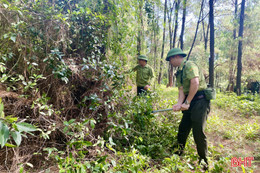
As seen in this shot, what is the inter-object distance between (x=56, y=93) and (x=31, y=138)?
78 cm

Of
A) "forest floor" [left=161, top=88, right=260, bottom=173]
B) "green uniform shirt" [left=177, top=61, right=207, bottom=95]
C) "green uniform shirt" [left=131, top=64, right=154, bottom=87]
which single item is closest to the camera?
"green uniform shirt" [left=177, top=61, right=207, bottom=95]

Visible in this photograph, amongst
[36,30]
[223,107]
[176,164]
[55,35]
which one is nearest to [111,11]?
[55,35]

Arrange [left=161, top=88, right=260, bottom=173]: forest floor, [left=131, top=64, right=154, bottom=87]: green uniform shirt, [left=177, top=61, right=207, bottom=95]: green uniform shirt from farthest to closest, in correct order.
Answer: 1. [left=131, top=64, right=154, bottom=87]: green uniform shirt
2. [left=161, top=88, right=260, bottom=173]: forest floor
3. [left=177, top=61, right=207, bottom=95]: green uniform shirt

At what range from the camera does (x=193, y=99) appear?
267 centimetres

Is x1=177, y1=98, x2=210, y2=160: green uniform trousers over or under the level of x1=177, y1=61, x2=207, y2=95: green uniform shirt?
under

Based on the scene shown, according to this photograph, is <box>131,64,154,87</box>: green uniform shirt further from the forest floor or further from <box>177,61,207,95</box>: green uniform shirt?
the forest floor

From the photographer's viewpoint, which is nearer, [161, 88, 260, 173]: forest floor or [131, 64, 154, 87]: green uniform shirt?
[161, 88, 260, 173]: forest floor

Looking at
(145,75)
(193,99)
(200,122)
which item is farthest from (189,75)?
(145,75)

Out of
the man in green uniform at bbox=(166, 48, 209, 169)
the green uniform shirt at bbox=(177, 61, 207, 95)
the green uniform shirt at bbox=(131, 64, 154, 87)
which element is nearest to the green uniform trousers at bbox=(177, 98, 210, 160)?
the man in green uniform at bbox=(166, 48, 209, 169)

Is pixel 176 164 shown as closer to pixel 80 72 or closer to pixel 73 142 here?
pixel 73 142

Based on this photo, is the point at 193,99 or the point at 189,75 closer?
the point at 189,75

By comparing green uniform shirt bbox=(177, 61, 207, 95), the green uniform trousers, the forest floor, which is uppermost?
green uniform shirt bbox=(177, 61, 207, 95)

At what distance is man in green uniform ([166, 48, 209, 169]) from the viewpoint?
2.47 metres

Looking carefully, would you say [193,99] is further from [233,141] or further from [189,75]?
[233,141]
